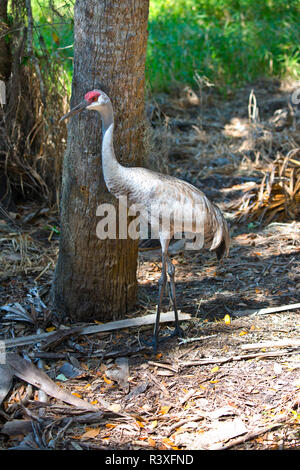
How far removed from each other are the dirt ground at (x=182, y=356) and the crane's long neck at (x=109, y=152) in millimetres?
1139

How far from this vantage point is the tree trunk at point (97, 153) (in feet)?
11.4

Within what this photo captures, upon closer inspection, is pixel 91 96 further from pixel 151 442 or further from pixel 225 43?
pixel 225 43

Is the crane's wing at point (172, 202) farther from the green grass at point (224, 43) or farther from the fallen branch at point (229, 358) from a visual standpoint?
the green grass at point (224, 43)

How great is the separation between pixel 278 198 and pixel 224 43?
4574 millimetres

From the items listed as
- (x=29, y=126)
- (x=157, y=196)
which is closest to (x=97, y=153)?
(x=157, y=196)

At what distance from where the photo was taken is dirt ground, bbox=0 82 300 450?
296 centimetres

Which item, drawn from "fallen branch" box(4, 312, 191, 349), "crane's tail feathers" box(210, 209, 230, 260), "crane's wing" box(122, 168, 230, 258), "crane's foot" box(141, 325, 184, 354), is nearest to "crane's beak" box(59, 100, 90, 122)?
"crane's wing" box(122, 168, 230, 258)

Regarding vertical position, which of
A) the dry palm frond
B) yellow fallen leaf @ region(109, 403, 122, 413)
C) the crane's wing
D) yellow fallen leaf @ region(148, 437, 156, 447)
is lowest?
yellow fallen leaf @ region(109, 403, 122, 413)

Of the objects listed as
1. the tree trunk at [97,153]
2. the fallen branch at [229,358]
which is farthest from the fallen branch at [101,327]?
the fallen branch at [229,358]

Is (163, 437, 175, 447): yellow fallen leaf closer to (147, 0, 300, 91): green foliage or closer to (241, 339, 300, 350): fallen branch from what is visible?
(241, 339, 300, 350): fallen branch

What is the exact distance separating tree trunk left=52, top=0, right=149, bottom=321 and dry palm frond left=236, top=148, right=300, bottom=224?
6.90 feet

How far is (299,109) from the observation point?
8.12 metres

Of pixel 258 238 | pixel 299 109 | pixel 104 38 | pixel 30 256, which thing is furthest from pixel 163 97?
pixel 104 38
